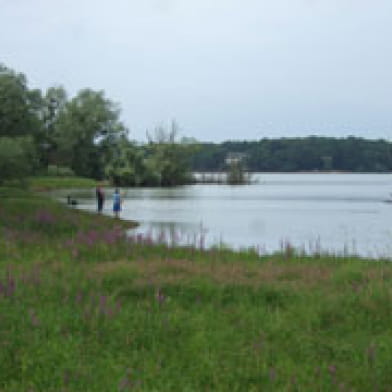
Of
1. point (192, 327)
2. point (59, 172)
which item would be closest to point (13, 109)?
point (59, 172)

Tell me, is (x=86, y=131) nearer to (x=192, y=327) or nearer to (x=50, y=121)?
(x=50, y=121)

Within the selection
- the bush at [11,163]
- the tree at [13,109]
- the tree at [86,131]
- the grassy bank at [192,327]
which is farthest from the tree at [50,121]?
the grassy bank at [192,327]

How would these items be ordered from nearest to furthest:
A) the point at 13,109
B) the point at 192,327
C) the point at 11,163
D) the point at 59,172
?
the point at 192,327, the point at 11,163, the point at 13,109, the point at 59,172

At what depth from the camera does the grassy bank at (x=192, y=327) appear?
6.63 m

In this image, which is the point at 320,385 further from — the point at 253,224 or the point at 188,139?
the point at 188,139

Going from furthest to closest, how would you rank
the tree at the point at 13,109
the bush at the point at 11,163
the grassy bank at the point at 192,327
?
the tree at the point at 13,109 → the bush at the point at 11,163 → the grassy bank at the point at 192,327

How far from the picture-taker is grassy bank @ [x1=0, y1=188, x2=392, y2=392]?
6629mm

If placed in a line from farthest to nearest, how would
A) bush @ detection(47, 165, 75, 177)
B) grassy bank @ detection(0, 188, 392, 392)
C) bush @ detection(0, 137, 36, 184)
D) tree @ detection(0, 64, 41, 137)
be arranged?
bush @ detection(47, 165, 75, 177) → tree @ detection(0, 64, 41, 137) → bush @ detection(0, 137, 36, 184) → grassy bank @ detection(0, 188, 392, 392)

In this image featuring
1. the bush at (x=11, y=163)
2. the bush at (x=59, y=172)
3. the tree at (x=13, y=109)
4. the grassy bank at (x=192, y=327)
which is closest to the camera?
the grassy bank at (x=192, y=327)

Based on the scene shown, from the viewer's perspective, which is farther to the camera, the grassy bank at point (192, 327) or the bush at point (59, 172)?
the bush at point (59, 172)

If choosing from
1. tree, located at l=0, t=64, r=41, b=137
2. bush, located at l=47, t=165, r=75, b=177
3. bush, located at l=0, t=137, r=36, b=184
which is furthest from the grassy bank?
bush, located at l=47, t=165, r=75, b=177

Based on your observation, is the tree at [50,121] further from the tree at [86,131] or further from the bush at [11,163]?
the bush at [11,163]

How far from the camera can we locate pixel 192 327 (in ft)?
27.2

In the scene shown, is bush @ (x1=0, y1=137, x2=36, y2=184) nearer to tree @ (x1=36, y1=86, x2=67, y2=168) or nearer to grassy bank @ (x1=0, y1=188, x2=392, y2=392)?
grassy bank @ (x1=0, y1=188, x2=392, y2=392)
